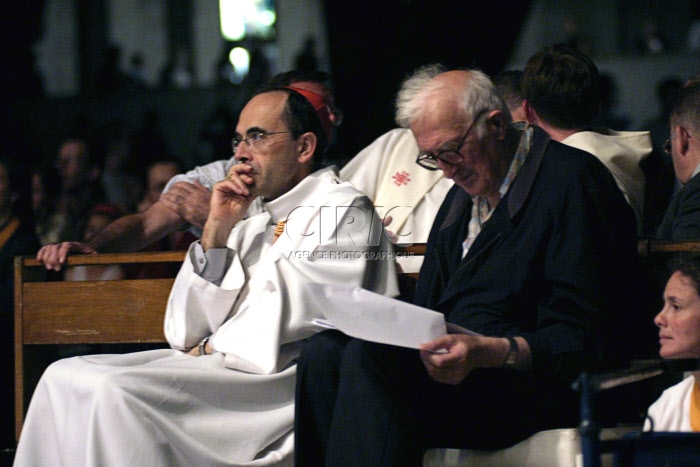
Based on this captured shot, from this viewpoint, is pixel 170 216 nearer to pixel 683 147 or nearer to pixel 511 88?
pixel 511 88

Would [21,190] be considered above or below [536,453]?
above

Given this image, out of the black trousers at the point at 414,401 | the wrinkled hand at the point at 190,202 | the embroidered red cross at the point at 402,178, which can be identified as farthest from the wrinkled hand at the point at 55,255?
the embroidered red cross at the point at 402,178

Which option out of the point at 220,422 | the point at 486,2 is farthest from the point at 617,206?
the point at 486,2

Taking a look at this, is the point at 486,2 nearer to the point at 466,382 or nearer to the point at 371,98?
the point at 371,98

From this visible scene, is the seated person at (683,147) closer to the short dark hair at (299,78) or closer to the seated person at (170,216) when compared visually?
the seated person at (170,216)

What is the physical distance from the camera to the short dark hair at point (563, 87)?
4.59m

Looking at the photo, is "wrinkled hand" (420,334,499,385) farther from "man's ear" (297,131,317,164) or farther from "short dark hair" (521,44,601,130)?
"short dark hair" (521,44,601,130)

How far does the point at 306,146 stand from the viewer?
14.5ft

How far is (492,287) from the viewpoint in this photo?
3557mm

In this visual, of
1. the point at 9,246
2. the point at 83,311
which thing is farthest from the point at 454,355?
the point at 9,246

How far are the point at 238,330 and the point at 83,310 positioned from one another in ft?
2.89

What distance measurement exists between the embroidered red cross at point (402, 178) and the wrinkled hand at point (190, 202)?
88 cm

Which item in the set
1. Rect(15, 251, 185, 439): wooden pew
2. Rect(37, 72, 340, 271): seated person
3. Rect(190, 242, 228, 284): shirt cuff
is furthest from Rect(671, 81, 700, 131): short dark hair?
Rect(15, 251, 185, 439): wooden pew

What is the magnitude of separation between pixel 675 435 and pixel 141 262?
2434mm
